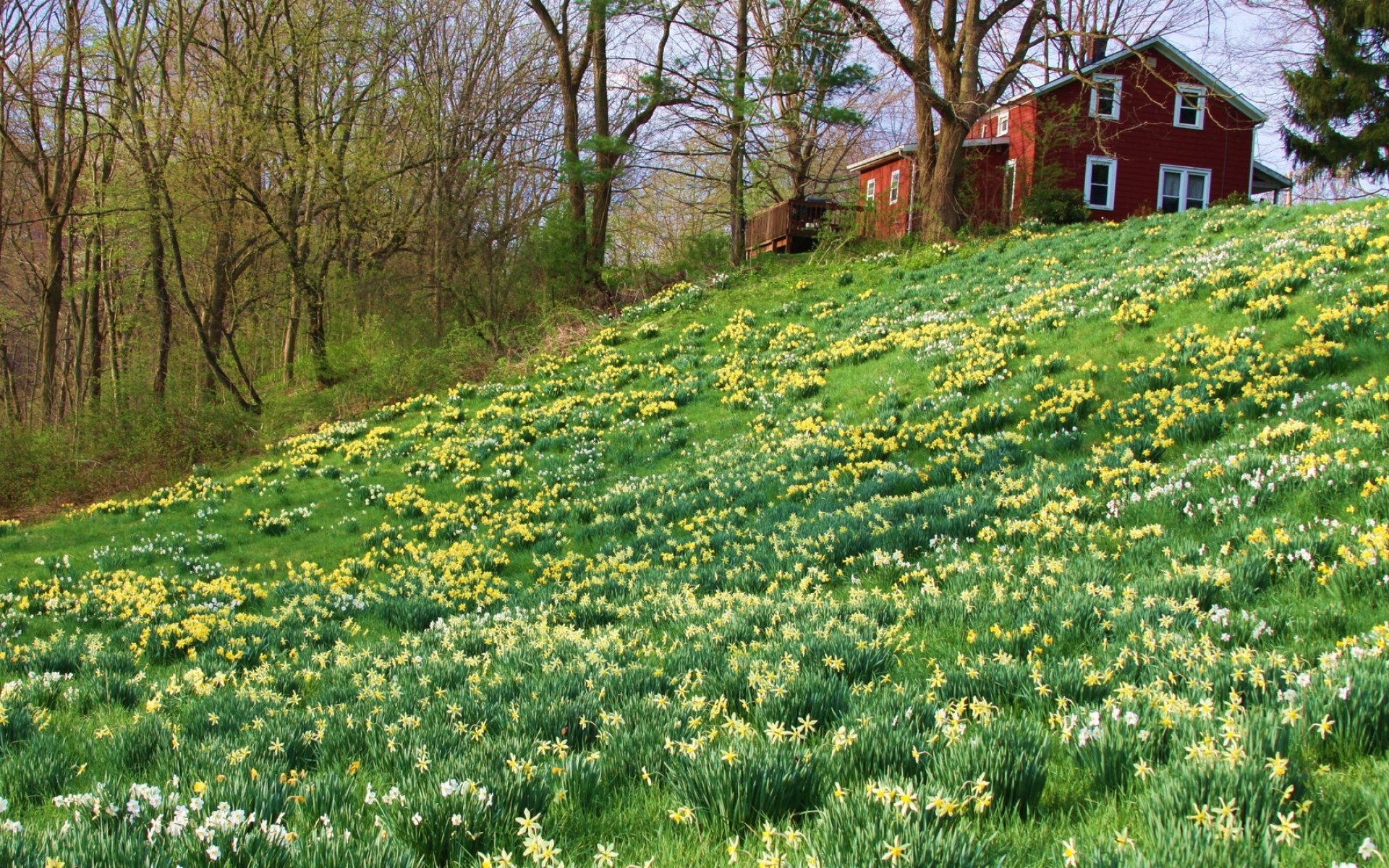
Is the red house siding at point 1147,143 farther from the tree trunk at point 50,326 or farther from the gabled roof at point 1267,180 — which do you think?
the tree trunk at point 50,326

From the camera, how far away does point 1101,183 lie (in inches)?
1249

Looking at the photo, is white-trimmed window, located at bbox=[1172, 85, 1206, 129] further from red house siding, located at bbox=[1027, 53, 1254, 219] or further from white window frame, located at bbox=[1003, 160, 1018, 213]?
white window frame, located at bbox=[1003, 160, 1018, 213]

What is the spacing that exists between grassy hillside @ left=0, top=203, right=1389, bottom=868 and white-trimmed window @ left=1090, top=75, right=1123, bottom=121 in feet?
53.8

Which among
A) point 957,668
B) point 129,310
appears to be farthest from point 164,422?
point 957,668

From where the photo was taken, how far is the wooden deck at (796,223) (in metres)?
29.8

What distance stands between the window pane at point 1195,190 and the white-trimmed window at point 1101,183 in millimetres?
3519

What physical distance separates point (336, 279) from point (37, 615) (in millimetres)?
18483

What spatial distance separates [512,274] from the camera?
29609 millimetres

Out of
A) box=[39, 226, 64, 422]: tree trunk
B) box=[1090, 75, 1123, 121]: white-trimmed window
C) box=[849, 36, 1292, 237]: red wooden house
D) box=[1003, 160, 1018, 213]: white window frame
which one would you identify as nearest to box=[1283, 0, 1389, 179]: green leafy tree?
box=[849, 36, 1292, 237]: red wooden house

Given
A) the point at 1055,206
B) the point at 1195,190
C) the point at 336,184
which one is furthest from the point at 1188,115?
the point at 336,184

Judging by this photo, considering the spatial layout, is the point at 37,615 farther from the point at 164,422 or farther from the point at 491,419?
the point at 164,422

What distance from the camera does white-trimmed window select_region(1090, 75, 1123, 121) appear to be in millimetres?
30141

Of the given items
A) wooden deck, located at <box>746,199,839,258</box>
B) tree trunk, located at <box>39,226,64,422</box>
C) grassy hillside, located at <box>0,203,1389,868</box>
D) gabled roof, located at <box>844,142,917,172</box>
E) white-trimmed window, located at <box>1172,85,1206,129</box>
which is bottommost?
grassy hillside, located at <box>0,203,1389,868</box>

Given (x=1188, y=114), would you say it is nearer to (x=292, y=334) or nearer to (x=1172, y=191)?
(x=1172, y=191)
